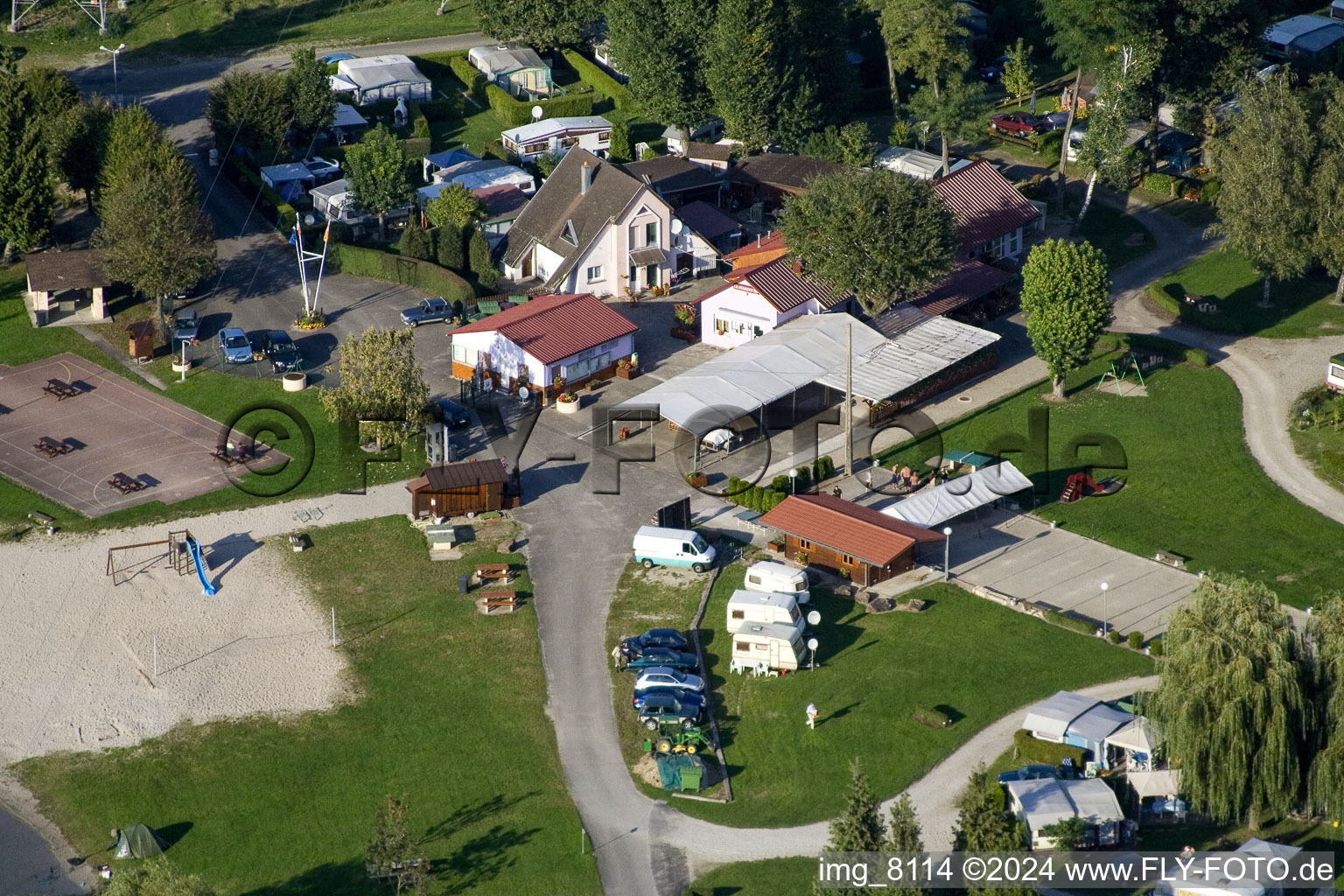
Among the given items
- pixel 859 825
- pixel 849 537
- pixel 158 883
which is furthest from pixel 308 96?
pixel 859 825

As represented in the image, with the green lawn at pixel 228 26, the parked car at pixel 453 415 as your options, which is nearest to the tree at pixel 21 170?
the green lawn at pixel 228 26

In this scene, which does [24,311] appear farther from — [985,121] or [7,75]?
[985,121]

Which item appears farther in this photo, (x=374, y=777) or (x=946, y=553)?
(x=946, y=553)

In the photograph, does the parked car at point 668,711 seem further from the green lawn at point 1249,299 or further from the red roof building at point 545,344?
the green lawn at point 1249,299

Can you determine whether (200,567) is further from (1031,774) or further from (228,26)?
(228,26)

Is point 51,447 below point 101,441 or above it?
above
